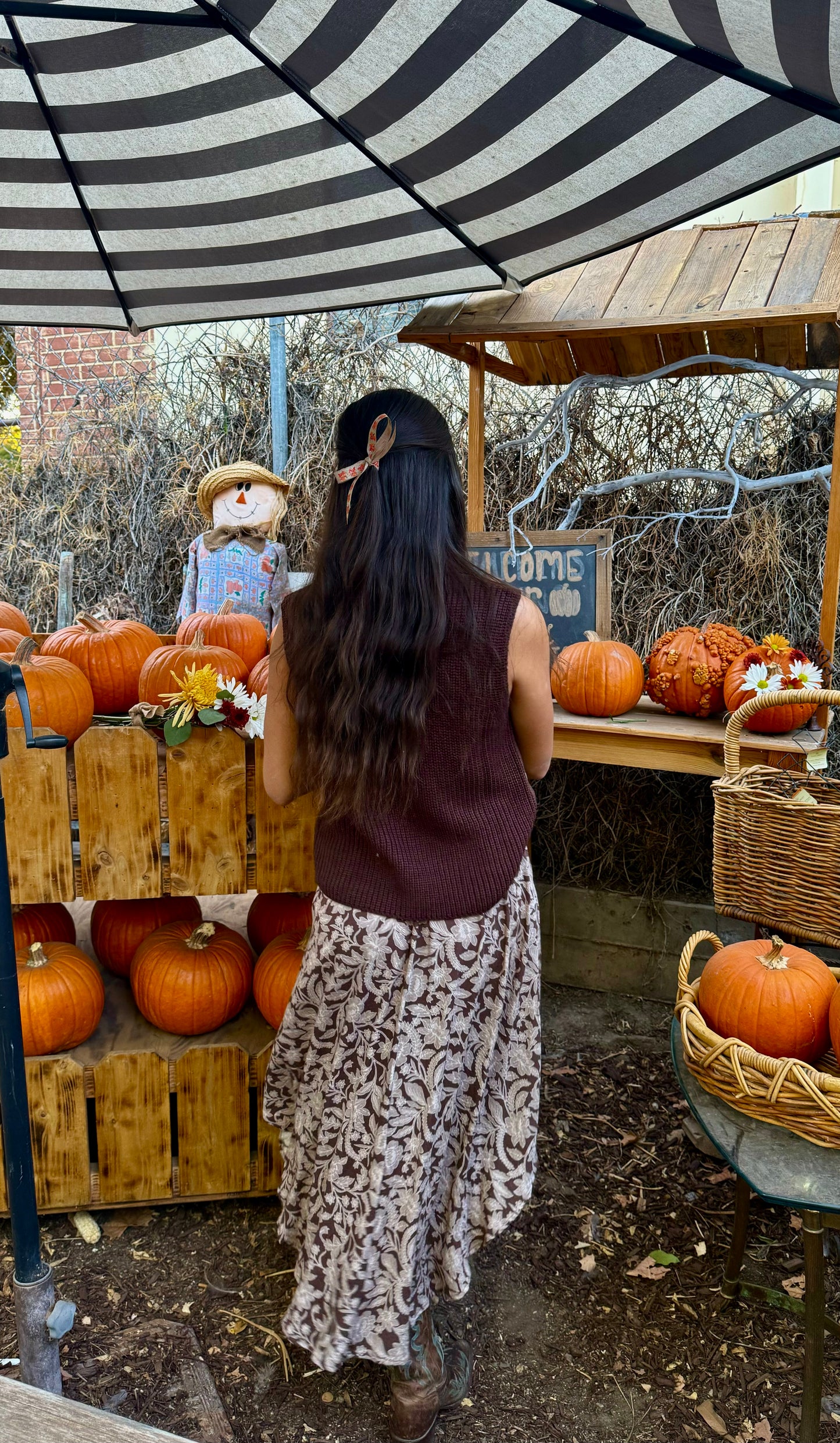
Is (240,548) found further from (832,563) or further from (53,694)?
(832,563)

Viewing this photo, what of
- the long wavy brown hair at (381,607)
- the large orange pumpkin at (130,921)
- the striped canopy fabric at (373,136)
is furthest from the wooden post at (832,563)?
the large orange pumpkin at (130,921)

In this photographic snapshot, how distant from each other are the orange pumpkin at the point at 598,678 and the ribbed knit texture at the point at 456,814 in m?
1.29

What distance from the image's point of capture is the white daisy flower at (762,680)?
100 inches

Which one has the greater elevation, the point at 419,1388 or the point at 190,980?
the point at 190,980

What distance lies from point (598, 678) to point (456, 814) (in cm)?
143

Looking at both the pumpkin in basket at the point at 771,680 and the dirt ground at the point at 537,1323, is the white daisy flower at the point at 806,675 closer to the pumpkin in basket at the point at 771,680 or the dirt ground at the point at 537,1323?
the pumpkin in basket at the point at 771,680

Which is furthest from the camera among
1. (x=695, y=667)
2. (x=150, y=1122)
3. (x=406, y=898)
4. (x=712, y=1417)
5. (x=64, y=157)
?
(x=695, y=667)

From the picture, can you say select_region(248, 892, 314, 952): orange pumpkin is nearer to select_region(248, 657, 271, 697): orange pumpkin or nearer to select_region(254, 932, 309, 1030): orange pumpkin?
select_region(254, 932, 309, 1030): orange pumpkin

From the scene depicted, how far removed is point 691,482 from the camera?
3730 millimetres

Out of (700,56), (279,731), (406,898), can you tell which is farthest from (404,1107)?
(700,56)

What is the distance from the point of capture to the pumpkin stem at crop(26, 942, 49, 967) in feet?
7.63

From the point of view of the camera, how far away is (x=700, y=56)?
4.95 ft

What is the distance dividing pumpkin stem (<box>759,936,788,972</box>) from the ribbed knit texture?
0.57 m

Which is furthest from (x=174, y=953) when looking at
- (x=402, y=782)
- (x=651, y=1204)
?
(x=651, y=1204)
